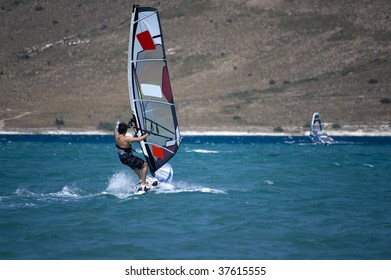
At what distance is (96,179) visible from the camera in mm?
20422

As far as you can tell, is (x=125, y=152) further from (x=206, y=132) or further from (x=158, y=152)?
(x=206, y=132)

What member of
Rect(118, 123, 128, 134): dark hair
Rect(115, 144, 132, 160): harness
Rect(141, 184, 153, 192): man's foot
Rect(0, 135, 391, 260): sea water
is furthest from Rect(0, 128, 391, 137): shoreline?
Rect(118, 123, 128, 134): dark hair

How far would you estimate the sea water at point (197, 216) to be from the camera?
1053 cm

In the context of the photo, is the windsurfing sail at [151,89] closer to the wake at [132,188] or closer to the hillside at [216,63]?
the wake at [132,188]

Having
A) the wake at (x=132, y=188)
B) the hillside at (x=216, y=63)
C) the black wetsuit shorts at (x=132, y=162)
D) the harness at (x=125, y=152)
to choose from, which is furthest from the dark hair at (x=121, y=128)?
the hillside at (x=216, y=63)

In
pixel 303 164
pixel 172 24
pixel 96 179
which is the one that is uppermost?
pixel 172 24

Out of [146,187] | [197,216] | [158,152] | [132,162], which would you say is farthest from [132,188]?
[197,216]

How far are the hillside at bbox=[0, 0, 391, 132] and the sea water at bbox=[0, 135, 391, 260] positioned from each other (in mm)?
41426

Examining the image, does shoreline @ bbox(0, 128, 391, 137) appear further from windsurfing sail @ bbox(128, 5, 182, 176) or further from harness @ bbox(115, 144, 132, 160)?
harness @ bbox(115, 144, 132, 160)

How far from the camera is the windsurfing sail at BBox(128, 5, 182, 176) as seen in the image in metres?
15.1

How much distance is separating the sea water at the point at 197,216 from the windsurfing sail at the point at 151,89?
46.2 inches
